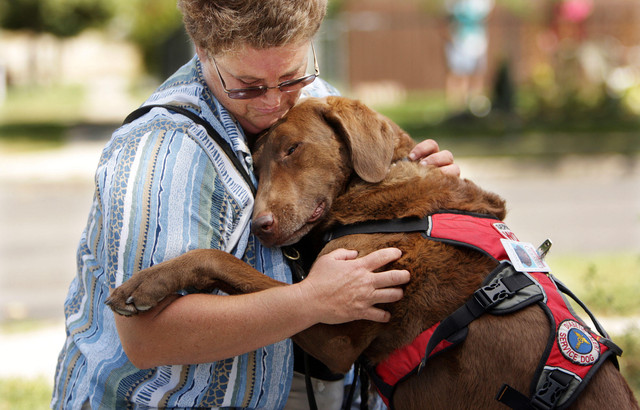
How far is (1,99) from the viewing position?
77.7ft

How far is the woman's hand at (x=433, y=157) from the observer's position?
9.18ft

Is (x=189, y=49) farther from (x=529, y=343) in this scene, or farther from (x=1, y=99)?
(x=529, y=343)

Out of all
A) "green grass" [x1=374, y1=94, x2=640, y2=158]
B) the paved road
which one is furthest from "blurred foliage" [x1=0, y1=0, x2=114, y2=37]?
"green grass" [x1=374, y1=94, x2=640, y2=158]

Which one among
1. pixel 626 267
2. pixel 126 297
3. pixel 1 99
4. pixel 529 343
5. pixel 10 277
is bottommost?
pixel 1 99

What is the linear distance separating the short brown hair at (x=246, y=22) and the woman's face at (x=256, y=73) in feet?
0.12

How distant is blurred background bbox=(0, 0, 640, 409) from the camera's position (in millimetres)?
6406

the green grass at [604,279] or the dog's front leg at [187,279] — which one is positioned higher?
the dog's front leg at [187,279]

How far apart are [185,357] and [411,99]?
2092cm

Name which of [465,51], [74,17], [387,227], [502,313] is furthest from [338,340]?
[74,17]

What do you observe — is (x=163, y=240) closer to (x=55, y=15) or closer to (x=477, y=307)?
(x=477, y=307)

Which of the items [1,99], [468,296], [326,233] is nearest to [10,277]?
[326,233]

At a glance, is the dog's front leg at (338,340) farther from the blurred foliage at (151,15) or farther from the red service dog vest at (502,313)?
the blurred foliage at (151,15)

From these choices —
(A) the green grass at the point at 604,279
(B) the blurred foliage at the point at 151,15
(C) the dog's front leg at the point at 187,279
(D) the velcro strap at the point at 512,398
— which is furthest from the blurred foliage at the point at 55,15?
(D) the velcro strap at the point at 512,398

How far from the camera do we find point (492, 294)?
229cm
